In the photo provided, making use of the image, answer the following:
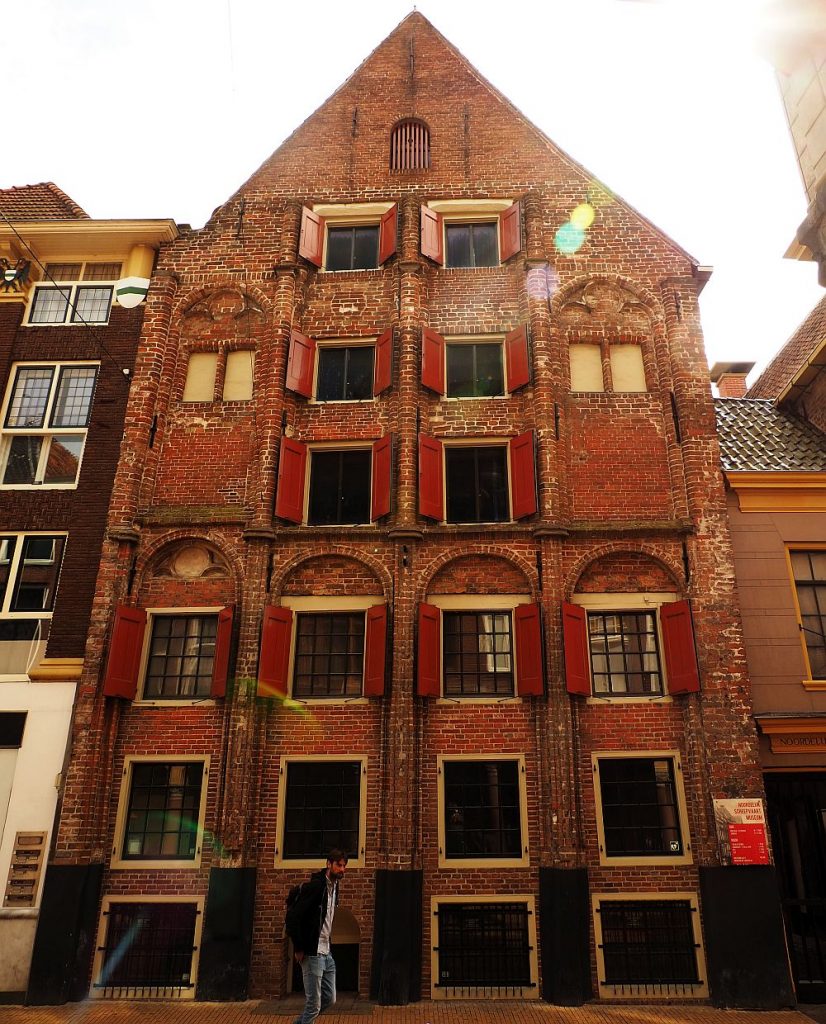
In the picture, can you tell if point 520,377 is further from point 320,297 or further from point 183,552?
point 183,552

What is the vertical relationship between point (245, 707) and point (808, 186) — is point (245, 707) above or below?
below

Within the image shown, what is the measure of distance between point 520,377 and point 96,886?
11.7m

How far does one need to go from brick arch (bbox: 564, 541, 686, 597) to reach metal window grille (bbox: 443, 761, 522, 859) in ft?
11.1

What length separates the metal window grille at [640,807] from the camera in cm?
1180

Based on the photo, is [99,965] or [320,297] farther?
[320,297]

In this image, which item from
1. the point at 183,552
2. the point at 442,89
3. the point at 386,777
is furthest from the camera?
the point at 442,89

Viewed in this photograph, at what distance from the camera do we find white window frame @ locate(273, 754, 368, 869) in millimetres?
11844

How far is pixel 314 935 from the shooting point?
310 inches

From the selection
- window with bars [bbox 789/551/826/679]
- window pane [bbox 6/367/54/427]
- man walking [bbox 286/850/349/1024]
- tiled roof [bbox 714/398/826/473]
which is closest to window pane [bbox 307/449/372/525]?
window pane [bbox 6/367/54/427]

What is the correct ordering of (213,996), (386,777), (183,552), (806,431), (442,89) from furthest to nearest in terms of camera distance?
1. (442,89)
2. (806,431)
3. (183,552)
4. (386,777)
5. (213,996)

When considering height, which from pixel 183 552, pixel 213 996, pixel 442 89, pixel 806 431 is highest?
pixel 442 89

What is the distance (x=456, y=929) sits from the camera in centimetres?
1145

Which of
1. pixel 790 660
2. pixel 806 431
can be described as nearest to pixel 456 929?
pixel 790 660

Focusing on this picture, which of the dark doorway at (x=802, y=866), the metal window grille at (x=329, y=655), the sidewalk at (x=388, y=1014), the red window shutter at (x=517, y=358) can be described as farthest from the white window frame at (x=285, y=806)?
the red window shutter at (x=517, y=358)
